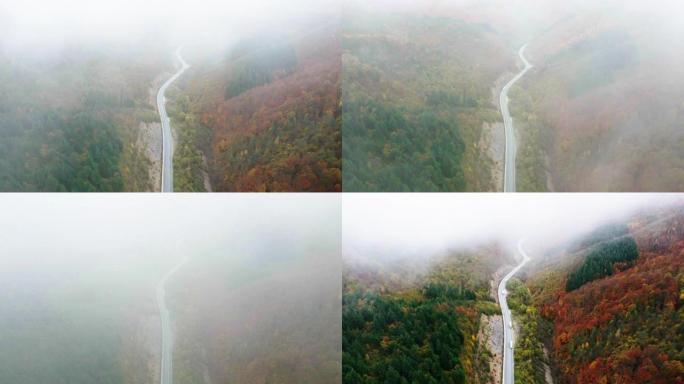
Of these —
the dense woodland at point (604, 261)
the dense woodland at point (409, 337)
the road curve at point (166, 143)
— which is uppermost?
the road curve at point (166, 143)

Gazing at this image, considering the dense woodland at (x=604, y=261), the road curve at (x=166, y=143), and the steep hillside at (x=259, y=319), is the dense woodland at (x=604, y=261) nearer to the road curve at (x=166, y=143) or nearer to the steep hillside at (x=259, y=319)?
the steep hillside at (x=259, y=319)

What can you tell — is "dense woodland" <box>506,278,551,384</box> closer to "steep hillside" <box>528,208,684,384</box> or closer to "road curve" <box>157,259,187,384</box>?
"steep hillside" <box>528,208,684,384</box>

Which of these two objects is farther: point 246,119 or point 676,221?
point 246,119

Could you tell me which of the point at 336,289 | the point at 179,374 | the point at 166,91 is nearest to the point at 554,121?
the point at 336,289

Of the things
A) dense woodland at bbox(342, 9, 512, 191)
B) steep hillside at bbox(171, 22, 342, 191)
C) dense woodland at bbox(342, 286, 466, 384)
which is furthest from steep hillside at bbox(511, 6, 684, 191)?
steep hillside at bbox(171, 22, 342, 191)

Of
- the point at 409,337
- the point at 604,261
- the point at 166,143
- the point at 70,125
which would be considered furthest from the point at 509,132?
the point at 70,125

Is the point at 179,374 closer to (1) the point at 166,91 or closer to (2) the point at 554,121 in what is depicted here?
(1) the point at 166,91

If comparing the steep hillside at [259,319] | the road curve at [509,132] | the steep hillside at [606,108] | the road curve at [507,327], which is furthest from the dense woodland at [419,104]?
the steep hillside at [259,319]
